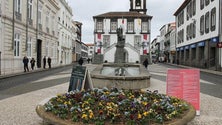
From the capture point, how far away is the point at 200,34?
34.7 meters

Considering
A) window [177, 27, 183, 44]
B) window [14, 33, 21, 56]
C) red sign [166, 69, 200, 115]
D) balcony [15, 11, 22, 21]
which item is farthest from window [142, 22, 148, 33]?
red sign [166, 69, 200, 115]

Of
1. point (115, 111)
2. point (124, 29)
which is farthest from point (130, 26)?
point (115, 111)

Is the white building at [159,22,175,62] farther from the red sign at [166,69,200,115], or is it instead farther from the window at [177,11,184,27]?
the red sign at [166,69,200,115]

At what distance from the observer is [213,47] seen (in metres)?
30.1

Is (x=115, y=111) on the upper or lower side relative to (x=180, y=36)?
lower

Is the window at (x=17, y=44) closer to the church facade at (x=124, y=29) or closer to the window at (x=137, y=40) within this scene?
the church facade at (x=124, y=29)

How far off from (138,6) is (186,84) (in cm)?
6592

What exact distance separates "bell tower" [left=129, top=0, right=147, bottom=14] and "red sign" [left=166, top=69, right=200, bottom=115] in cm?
6498

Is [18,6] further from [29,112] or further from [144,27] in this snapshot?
[144,27]

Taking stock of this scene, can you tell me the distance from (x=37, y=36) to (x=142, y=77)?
68.7 feet

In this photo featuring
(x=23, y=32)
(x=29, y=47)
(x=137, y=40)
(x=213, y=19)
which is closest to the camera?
(x=23, y=32)

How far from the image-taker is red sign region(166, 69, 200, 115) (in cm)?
636

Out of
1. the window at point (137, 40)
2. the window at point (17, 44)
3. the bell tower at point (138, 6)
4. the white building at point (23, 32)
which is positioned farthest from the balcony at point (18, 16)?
the bell tower at point (138, 6)

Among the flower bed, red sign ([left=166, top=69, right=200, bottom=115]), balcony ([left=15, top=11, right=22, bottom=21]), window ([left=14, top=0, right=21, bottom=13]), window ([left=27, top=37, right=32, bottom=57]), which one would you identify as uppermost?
window ([left=14, top=0, right=21, bottom=13])
